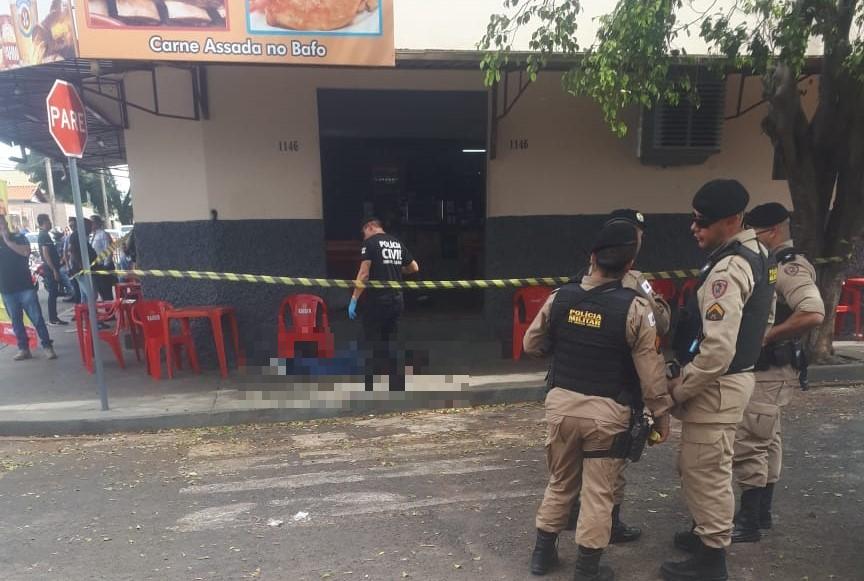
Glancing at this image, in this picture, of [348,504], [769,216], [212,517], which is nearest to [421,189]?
[348,504]

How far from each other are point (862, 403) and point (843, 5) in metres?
3.74

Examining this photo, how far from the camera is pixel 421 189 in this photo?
996 cm

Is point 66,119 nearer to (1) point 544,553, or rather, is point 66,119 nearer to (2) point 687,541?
(1) point 544,553

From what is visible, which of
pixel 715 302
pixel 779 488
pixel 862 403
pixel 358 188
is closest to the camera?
pixel 715 302

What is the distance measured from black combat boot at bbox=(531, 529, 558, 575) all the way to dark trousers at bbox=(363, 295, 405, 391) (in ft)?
10.2

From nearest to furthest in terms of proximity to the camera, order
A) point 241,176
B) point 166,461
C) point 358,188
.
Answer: point 166,461
point 241,176
point 358,188

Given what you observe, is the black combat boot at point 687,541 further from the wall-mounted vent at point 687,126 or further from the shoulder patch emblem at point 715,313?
the wall-mounted vent at point 687,126

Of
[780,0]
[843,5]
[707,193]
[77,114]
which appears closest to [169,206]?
[77,114]

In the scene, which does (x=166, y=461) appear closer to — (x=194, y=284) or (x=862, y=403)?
(x=194, y=284)

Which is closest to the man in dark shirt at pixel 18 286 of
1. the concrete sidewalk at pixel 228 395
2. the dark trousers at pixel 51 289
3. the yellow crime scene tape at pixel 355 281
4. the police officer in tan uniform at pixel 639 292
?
the concrete sidewalk at pixel 228 395

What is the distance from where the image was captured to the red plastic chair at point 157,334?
654 cm

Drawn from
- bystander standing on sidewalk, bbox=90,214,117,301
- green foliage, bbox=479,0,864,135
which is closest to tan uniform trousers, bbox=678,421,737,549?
green foliage, bbox=479,0,864,135

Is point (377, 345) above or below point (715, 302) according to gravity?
below

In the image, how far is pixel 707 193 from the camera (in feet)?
9.48
